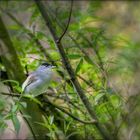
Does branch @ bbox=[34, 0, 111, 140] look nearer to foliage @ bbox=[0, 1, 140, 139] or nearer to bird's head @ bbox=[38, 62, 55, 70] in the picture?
foliage @ bbox=[0, 1, 140, 139]

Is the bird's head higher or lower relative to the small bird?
higher

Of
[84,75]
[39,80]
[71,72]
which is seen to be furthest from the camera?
[84,75]

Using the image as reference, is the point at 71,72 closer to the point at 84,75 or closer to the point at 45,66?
the point at 45,66

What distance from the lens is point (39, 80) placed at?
2.73 meters

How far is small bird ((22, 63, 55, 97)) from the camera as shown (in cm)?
260

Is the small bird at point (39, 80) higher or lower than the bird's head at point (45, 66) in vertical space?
lower

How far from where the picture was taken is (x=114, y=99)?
2744mm

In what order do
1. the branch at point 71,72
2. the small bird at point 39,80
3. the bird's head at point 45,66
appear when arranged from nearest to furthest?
the branch at point 71,72 → the small bird at point 39,80 → the bird's head at point 45,66

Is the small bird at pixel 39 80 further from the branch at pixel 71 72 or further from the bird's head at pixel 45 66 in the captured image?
the branch at pixel 71 72

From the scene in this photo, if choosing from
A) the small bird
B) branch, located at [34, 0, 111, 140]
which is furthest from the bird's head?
branch, located at [34, 0, 111, 140]

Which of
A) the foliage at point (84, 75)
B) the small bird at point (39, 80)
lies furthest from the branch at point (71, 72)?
the small bird at point (39, 80)

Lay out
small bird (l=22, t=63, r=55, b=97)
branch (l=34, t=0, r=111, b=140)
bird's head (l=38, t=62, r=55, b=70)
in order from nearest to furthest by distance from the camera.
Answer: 1. branch (l=34, t=0, r=111, b=140)
2. small bird (l=22, t=63, r=55, b=97)
3. bird's head (l=38, t=62, r=55, b=70)

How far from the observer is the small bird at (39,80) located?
2.60 metres

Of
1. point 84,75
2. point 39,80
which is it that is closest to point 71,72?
point 39,80
